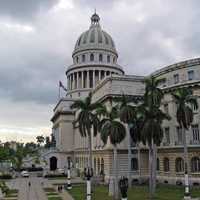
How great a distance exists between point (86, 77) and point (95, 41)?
46.1 ft

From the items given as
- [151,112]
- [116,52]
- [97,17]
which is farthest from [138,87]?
[97,17]

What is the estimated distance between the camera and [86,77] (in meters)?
126

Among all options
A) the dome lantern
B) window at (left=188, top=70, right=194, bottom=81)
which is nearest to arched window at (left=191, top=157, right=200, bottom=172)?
window at (left=188, top=70, right=194, bottom=81)

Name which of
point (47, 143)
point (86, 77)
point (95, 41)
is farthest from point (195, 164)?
point (47, 143)

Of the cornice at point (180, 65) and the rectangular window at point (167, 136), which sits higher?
the cornice at point (180, 65)

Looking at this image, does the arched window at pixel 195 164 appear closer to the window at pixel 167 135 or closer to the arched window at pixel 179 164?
the arched window at pixel 179 164

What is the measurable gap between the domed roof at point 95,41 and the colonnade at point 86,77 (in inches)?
375

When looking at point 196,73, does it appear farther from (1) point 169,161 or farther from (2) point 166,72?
(1) point 169,161

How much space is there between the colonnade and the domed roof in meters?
9.53

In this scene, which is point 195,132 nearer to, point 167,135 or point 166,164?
point 167,135

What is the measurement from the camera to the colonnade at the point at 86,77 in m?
123

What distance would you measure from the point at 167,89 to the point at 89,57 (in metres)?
63.6

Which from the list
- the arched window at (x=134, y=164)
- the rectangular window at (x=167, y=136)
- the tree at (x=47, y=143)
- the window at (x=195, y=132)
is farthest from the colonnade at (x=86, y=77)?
the window at (x=195, y=132)

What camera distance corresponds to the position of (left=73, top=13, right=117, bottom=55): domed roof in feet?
421
